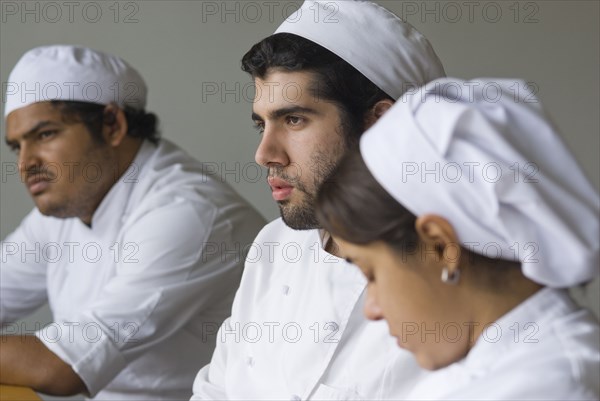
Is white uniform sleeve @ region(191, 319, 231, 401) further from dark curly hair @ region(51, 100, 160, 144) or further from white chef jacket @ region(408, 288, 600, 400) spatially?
dark curly hair @ region(51, 100, 160, 144)

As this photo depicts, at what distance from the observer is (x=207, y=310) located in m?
2.21

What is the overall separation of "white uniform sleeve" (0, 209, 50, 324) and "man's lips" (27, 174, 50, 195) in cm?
23

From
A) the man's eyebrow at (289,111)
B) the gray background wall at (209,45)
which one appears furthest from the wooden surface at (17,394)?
the gray background wall at (209,45)

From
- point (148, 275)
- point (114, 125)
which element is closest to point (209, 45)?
point (114, 125)

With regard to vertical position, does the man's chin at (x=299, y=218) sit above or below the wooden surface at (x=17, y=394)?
above

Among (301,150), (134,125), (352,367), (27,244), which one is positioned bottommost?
(27,244)

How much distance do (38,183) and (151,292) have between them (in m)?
0.48

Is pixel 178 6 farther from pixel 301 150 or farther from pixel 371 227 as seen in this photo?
pixel 371 227

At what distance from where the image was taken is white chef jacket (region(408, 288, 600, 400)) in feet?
2.93

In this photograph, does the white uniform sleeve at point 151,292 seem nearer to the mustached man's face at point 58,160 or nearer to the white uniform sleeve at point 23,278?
the mustached man's face at point 58,160

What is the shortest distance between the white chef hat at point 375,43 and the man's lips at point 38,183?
39.6 inches

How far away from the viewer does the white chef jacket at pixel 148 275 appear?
1.99m

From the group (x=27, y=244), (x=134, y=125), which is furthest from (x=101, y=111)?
(x=27, y=244)

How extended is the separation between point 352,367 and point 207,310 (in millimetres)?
861
